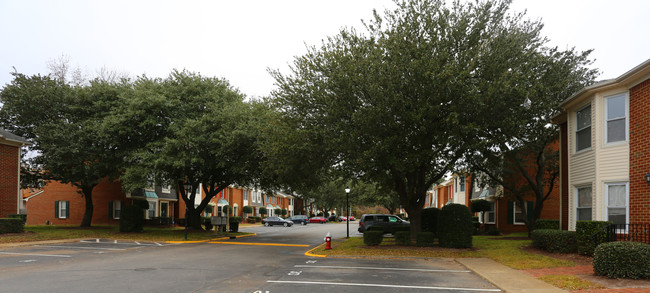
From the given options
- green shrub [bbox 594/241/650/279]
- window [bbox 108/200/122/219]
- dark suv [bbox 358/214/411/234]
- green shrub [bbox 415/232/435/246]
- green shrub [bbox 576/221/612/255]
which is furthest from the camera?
window [bbox 108/200/122/219]

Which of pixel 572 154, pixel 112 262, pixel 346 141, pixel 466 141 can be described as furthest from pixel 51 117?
pixel 572 154

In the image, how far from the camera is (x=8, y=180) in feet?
88.0

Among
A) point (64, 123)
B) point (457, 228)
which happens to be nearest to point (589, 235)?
point (457, 228)

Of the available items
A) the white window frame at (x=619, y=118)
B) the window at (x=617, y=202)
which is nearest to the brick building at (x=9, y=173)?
the white window frame at (x=619, y=118)

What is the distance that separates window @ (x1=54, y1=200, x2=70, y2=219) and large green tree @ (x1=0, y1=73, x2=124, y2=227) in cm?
801

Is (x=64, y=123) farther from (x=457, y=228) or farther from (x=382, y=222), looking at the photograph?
(x=457, y=228)

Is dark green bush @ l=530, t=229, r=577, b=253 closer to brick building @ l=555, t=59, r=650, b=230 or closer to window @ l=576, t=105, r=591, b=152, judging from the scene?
brick building @ l=555, t=59, r=650, b=230

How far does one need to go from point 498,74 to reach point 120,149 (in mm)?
22729

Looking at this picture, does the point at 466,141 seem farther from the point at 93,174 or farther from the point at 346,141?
the point at 93,174

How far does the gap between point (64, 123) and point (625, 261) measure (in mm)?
30478

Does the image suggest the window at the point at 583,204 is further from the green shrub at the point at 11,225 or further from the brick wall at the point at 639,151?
the green shrub at the point at 11,225

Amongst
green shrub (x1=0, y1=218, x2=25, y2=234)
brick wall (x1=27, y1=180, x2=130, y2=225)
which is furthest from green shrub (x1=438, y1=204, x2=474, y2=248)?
brick wall (x1=27, y1=180, x2=130, y2=225)

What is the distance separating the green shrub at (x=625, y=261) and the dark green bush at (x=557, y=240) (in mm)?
5548

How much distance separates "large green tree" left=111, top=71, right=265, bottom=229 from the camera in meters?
26.0
